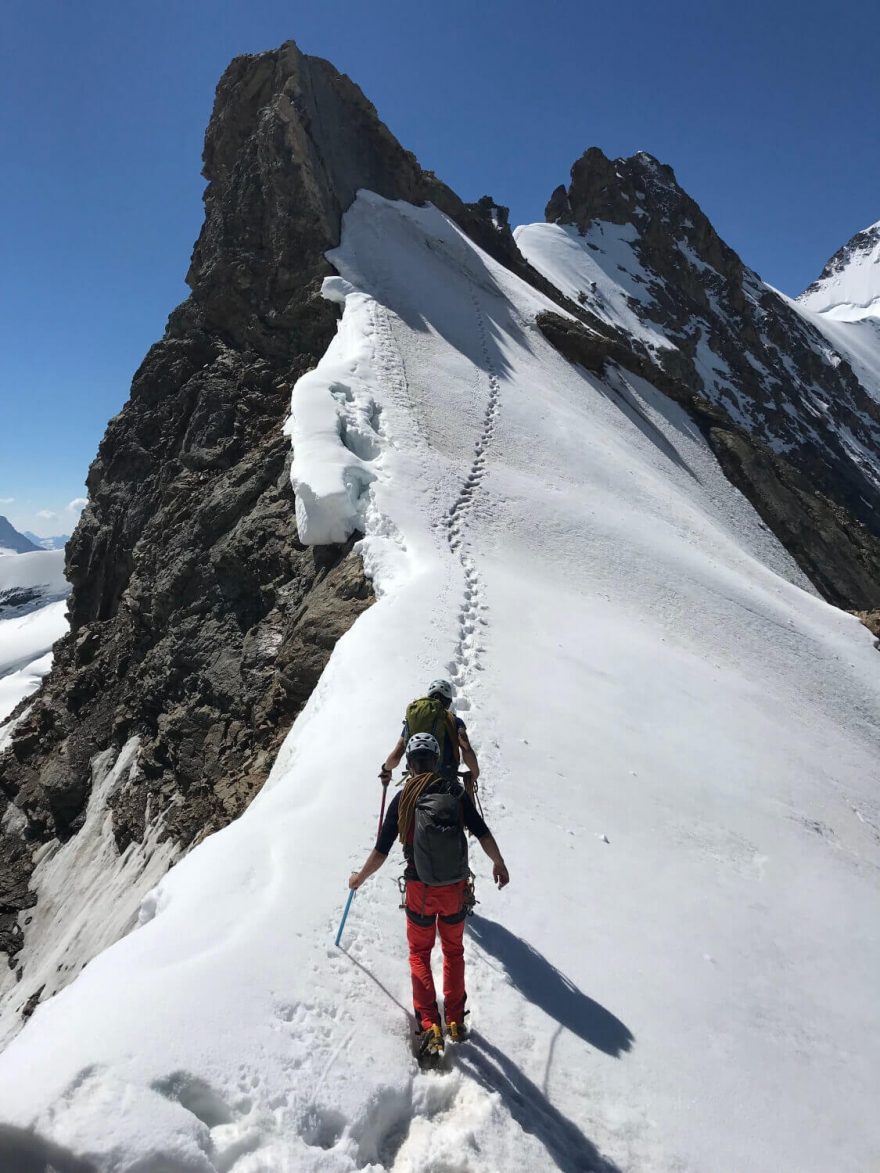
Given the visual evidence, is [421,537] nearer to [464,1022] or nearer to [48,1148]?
[464,1022]

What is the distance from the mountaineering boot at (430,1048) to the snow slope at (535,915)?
8cm

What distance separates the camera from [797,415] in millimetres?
63219

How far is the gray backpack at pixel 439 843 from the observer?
4078 mm

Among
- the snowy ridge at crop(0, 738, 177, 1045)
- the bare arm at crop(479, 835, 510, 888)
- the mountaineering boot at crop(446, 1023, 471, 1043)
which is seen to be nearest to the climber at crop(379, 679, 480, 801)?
the bare arm at crop(479, 835, 510, 888)

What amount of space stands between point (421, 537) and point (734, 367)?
63453 mm

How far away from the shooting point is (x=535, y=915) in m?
5.34

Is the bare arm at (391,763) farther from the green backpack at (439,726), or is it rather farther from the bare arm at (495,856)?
the bare arm at (495,856)

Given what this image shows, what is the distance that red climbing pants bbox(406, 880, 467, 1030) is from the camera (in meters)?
4.14

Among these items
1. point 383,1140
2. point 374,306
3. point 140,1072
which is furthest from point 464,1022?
point 374,306

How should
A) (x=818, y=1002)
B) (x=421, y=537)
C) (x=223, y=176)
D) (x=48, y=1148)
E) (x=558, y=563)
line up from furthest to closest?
(x=223, y=176) → (x=558, y=563) → (x=421, y=537) → (x=818, y=1002) → (x=48, y=1148)

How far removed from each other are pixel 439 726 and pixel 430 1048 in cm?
206

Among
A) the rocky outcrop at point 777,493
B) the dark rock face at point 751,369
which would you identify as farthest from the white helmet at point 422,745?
the dark rock face at point 751,369

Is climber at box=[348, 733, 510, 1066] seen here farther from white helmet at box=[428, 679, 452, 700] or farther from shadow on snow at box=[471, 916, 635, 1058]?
white helmet at box=[428, 679, 452, 700]

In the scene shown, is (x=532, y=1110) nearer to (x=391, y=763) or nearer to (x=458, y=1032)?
(x=458, y=1032)
